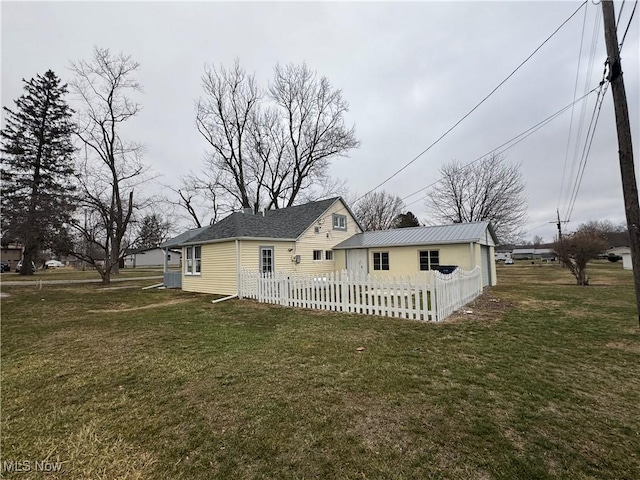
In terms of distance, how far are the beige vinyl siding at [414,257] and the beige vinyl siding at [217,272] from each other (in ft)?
28.8

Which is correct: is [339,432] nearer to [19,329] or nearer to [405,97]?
[19,329]

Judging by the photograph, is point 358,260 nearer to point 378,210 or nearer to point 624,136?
point 624,136

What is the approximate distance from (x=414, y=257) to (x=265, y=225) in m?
8.55

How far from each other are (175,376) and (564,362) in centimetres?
584

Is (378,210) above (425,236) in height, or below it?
above

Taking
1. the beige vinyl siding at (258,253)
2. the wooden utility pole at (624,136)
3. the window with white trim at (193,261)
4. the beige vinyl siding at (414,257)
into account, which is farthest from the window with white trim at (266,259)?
the wooden utility pole at (624,136)

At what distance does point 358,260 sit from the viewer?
18750 mm

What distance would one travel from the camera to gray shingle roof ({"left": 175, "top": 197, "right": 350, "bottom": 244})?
14.0m

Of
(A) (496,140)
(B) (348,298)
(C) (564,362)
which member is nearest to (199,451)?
(C) (564,362)

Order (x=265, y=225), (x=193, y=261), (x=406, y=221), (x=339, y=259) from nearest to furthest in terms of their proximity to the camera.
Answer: (x=265, y=225), (x=193, y=261), (x=339, y=259), (x=406, y=221)

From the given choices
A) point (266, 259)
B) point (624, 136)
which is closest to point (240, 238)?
point (266, 259)

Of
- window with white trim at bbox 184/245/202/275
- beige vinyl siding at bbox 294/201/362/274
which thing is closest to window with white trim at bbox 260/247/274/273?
beige vinyl siding at bbox 294/201/362/274

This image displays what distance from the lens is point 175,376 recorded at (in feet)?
13.5

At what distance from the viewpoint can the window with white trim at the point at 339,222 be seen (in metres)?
19.5
